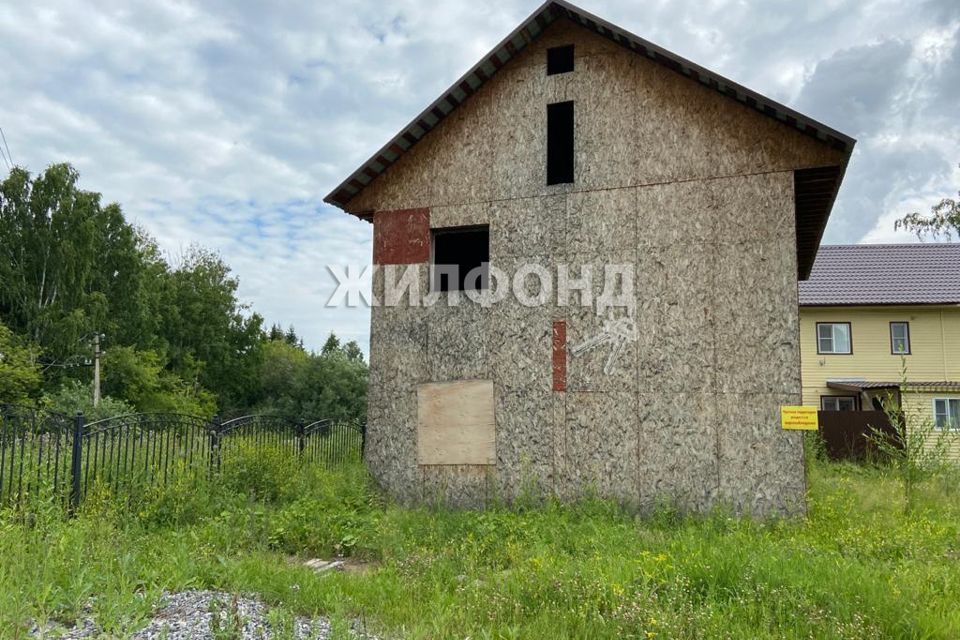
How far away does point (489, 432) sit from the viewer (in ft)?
33.1

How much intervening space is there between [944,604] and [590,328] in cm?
547

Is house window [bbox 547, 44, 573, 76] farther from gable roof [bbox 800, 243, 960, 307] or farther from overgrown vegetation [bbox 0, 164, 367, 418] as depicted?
overgrown vegetation [bbox 0, 164, 367, 418]

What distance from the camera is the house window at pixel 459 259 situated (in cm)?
1097

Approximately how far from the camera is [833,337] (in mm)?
24547

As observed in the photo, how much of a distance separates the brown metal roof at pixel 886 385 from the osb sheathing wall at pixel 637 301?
15118 mm

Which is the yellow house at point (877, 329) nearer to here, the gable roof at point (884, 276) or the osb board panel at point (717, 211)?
the gable roof at point (884, 276)

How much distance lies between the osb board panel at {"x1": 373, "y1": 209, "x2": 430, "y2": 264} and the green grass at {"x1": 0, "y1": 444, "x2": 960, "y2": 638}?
153 inches

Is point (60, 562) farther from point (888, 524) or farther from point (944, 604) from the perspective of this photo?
point (888, 524)

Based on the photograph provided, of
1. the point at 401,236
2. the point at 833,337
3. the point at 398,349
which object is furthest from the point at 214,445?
the point at 833,337

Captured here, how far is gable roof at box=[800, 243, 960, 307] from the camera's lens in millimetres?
23859

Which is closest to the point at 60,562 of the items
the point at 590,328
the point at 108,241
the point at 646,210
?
the point at 590,328

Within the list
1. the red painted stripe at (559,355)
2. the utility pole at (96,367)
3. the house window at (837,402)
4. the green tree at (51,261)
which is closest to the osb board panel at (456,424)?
the red painted stripe at (559,355)

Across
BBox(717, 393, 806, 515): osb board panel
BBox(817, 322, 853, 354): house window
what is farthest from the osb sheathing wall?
BBox(817, 322, 853, 354): house window

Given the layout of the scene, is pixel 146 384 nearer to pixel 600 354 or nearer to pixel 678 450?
pixel 600 354
